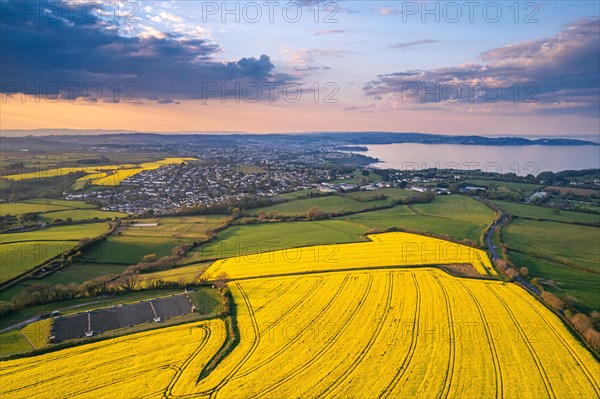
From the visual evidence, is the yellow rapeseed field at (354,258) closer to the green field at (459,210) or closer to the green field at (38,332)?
the green field at (38,332)

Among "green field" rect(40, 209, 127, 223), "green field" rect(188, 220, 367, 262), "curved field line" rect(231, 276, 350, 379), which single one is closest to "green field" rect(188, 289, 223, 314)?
"curved field line" rect(231, 276, 350, 379)

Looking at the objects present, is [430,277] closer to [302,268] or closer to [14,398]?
[302,268]

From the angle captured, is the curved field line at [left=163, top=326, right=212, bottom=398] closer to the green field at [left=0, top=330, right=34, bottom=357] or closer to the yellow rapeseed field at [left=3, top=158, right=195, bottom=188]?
the green field at [left=0, top=330, right=34, bottom=357]

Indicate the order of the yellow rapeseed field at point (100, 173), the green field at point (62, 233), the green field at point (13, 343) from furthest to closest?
the yellow rapeseed field at point (100, 173), the green field at point (62, 233), the green field at point (13, 343)

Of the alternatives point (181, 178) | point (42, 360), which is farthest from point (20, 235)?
point (181, 178)

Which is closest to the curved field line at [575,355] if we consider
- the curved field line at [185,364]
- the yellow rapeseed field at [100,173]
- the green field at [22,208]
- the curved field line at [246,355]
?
the curved field line at [246,355]
